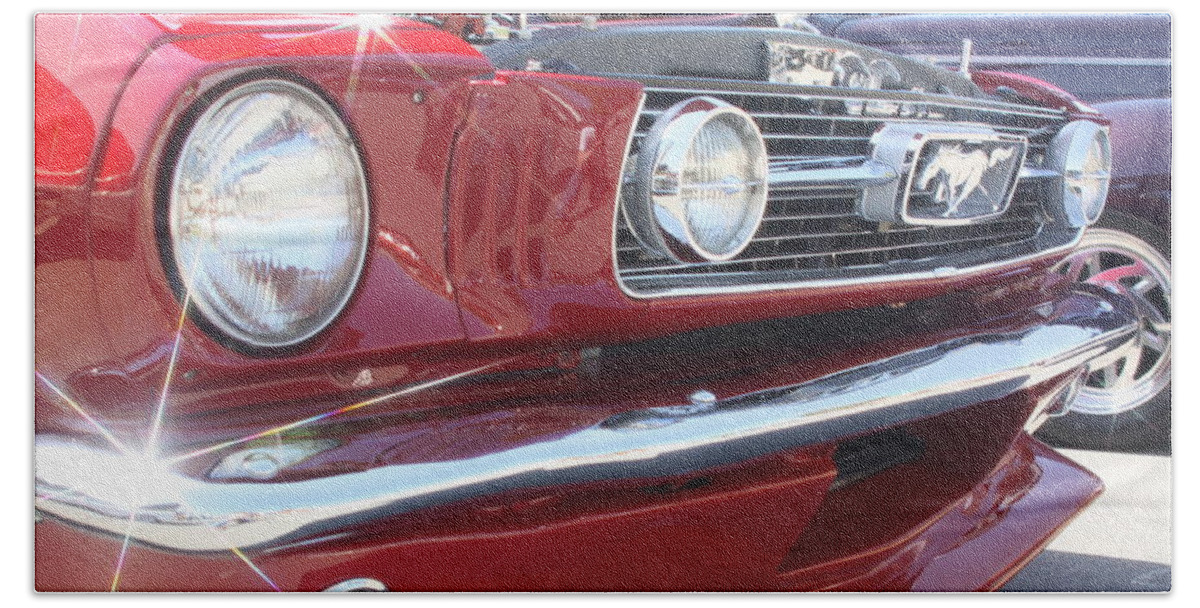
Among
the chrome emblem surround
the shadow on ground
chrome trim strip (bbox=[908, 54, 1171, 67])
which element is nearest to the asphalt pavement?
the shadow on ground

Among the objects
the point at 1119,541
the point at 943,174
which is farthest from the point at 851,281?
the point at 1119,541

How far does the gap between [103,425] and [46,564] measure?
236 millimetres

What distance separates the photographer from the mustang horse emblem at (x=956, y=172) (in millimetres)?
1508

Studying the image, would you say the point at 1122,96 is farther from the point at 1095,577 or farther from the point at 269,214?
the point at 269,214

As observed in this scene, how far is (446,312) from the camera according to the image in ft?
3.68

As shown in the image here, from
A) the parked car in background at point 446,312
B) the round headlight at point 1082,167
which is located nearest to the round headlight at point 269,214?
the parked car in background at point 446,312

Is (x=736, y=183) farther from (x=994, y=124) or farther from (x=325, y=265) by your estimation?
(x=994, y=124)

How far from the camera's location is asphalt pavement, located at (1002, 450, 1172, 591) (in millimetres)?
1645

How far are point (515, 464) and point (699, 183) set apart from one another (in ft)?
1.26

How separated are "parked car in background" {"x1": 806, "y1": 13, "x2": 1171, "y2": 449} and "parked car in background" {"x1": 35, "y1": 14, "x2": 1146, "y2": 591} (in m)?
0.37

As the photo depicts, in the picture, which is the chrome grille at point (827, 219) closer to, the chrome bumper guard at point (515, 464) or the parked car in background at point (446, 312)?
the parked car in background at point (446, 312)

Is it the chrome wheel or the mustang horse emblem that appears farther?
the chrome wheel

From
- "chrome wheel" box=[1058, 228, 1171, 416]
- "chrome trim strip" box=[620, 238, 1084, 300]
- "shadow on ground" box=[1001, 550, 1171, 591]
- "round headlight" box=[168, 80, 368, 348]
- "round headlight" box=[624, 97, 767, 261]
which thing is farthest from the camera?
"chrome wheel" box=[1058, 228, 1171, 416]

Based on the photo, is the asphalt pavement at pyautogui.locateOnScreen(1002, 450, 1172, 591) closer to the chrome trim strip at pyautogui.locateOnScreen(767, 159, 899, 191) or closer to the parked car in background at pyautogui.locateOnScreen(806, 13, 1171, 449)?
the parked car in background at pyautogui.locateOnScreen(806, 13, 1171, 449)
